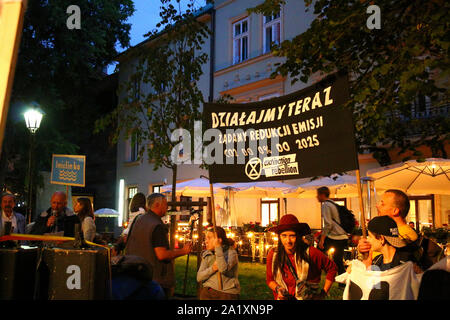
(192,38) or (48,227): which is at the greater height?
(192,38)

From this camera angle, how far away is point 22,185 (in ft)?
73.6

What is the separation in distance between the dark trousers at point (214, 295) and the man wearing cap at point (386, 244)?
1.97 metres

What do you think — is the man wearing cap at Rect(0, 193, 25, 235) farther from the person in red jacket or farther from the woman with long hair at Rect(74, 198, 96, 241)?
the person in red jacket

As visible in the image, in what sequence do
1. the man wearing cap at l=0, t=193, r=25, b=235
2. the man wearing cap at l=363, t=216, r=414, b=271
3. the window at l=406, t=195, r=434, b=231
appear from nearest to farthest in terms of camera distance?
the man wearing cap at l=363, t=216, r=414, b=271, the man wearing cap at l=0, t=193, r=25, b=235, the window at l=406, t=195, r=434, b=231

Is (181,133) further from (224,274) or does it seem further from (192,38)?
(224,274)

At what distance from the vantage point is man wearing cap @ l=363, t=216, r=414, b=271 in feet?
10.1

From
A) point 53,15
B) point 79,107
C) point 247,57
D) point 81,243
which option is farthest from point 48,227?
point 79,107

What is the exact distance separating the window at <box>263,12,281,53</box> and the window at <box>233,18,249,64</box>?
115 centimetres

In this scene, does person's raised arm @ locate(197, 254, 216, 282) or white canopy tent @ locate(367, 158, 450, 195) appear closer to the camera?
person's raised arm @ locate(197, 254, 216, 282)

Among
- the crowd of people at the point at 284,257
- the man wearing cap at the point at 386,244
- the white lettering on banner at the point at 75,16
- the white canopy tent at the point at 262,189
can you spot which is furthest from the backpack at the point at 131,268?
the white canopy tent at the point at 262,189

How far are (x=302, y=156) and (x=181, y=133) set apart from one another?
7.50 meters

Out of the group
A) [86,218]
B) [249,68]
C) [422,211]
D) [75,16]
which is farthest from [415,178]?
[75,16]

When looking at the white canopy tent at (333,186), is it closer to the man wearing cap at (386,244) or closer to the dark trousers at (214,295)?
the dark trousers at (214,295)

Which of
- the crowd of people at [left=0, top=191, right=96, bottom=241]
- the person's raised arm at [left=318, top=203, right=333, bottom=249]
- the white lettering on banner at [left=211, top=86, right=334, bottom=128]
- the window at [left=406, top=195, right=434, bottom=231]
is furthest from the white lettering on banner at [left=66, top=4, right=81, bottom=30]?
the window at [left=406, top=195, right=434, bottom=231]
